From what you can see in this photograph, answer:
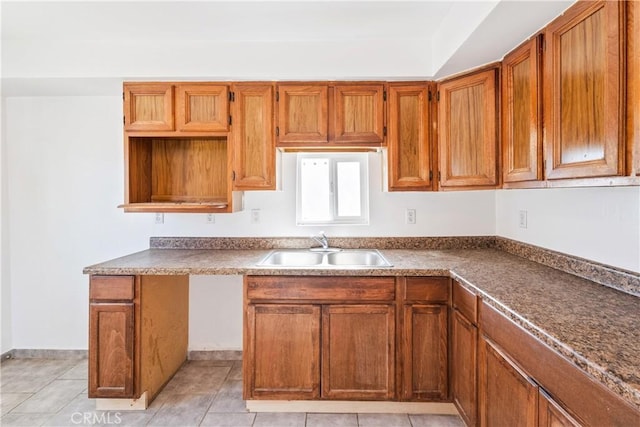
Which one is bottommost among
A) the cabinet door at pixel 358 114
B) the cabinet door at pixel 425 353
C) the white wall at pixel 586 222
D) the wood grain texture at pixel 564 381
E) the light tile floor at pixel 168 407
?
the light tile floor at pixel 168 407

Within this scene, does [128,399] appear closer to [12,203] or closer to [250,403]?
[250,403]

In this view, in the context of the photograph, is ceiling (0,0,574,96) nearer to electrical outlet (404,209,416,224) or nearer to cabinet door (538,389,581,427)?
electrical outlet (404,209,416,224)

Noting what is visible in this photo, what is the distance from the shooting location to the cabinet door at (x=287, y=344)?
2.01m

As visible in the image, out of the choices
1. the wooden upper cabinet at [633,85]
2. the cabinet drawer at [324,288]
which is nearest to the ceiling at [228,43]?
the wooden upper cabinet at [633,85]

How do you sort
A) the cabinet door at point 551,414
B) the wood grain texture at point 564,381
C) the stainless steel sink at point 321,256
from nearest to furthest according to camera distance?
the wood grain texture at point 564,381 < the cabinet door at point 551,414 < the stainless steel sink at point 321,256

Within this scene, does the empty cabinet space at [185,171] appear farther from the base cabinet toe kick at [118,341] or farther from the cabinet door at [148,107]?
the base cabinet toe kick at [118,341]

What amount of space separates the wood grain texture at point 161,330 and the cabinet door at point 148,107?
1061 millimetres

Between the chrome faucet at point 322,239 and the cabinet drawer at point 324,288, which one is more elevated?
the chrome faucet at point 322,239

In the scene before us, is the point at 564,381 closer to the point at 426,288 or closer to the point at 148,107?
the point at 426,288

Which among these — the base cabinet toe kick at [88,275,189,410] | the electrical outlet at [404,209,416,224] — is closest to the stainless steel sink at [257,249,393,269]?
the electrical outlet at [404,209,416,224]

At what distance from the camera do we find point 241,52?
2.31m

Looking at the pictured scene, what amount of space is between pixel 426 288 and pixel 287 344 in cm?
89

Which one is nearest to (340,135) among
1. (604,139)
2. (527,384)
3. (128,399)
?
(604,139)

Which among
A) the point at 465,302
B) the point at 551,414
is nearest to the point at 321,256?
the point at 465,302
